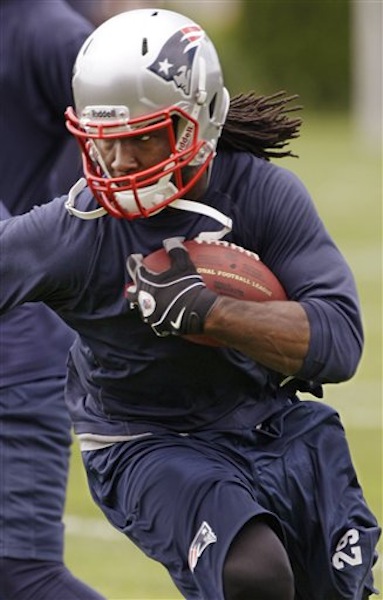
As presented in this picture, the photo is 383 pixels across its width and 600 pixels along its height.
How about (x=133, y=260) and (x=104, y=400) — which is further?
(x=104, y=400)

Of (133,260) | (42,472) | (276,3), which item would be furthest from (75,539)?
(276,3)

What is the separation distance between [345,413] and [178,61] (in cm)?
496

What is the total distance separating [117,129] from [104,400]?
80 cm

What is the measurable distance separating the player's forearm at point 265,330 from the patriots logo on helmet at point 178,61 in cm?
59

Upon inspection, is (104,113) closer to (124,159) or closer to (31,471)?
(124,159)

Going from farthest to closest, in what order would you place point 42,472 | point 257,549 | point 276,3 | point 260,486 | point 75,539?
point 276,3 → point 75,539 → point 42,472 → point 260,486 → point 257,549

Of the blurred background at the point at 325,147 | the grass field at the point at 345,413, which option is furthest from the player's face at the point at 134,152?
the grass field at the point at 345,413

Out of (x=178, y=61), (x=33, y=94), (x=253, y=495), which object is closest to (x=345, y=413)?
(x=33, y=94)

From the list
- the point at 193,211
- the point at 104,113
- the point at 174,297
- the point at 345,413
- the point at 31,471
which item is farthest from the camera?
the point at 345,413

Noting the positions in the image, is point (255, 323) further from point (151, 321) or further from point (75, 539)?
point (75, 539)

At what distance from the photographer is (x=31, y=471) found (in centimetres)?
521

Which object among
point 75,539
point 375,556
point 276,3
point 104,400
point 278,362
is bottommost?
point 276,3

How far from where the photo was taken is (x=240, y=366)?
438 centimetres

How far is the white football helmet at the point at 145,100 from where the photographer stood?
13.4 ft
